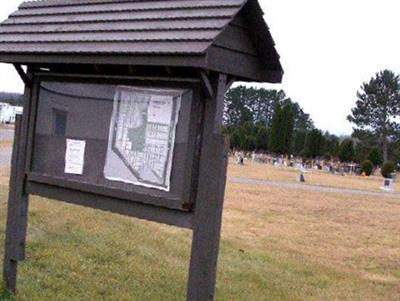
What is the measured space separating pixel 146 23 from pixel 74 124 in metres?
1.15

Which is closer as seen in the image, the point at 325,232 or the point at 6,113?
the point at 325,232

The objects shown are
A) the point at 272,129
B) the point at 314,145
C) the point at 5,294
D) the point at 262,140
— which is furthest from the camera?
the point at 262,140

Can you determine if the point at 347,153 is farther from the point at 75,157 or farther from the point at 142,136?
the point at 142,136

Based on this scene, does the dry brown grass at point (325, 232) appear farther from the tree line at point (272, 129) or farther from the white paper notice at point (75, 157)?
the tree line at point (272, 129)

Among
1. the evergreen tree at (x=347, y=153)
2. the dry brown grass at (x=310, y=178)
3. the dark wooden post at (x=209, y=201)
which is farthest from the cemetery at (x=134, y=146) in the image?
the evergreen tree at (x=347, y=153)

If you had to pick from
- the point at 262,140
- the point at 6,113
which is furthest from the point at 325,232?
the point at 6,113

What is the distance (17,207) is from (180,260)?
9.09 feet

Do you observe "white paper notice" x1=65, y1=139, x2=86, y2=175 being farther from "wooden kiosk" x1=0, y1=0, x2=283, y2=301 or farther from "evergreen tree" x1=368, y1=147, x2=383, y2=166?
"evergreen tree" x1=368, y1=147, x2=383, y2=166

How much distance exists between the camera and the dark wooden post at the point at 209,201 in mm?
4164

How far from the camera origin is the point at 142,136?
4559 millimetres

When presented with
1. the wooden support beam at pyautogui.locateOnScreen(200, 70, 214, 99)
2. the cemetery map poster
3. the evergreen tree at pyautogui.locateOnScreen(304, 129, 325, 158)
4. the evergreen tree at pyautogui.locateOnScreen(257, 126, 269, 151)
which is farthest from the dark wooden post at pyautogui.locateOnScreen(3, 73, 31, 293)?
the evergreen tree at pyautogui.locateOnScreen(257, 126, 269, 151)

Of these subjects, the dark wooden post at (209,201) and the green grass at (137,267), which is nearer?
the dark wooden post at (209,201)

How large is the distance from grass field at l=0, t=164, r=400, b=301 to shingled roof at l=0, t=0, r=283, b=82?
7.34 ft

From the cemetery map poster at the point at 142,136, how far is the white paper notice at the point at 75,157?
31cm
